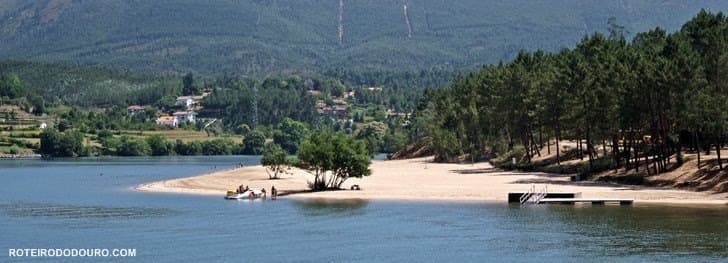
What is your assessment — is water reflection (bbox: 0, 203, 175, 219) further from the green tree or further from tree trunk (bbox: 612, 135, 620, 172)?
tree trunk (bbox: 612, 135, 620, 172)

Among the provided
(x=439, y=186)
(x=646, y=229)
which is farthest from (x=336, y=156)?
(x=646, y=229)

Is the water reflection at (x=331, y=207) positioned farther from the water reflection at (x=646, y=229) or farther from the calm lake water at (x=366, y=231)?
the water reflection at (x=646, y=229)

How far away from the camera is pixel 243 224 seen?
81.1 meters

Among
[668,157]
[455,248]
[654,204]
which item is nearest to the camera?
[455,248]

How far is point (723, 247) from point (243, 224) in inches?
1133

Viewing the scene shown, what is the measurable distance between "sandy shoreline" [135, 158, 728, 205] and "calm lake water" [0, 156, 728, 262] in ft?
18.3

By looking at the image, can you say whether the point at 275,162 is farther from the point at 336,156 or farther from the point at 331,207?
the point at 331,207

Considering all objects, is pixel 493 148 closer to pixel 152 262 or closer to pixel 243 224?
pixel 243 224

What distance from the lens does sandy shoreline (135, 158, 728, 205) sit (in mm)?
96250

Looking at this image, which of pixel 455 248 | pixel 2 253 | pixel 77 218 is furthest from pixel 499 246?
pixel 77 218

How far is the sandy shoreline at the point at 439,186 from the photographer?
96250 millimetres

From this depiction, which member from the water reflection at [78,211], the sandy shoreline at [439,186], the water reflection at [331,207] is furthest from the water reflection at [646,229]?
the water reflection at [78,211]

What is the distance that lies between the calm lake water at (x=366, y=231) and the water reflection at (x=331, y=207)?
98 mm

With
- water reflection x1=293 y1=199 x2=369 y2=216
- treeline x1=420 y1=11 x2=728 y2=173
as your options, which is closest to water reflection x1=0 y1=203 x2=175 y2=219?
water reflection x1=293 y1=199 x2=369 y2=216
